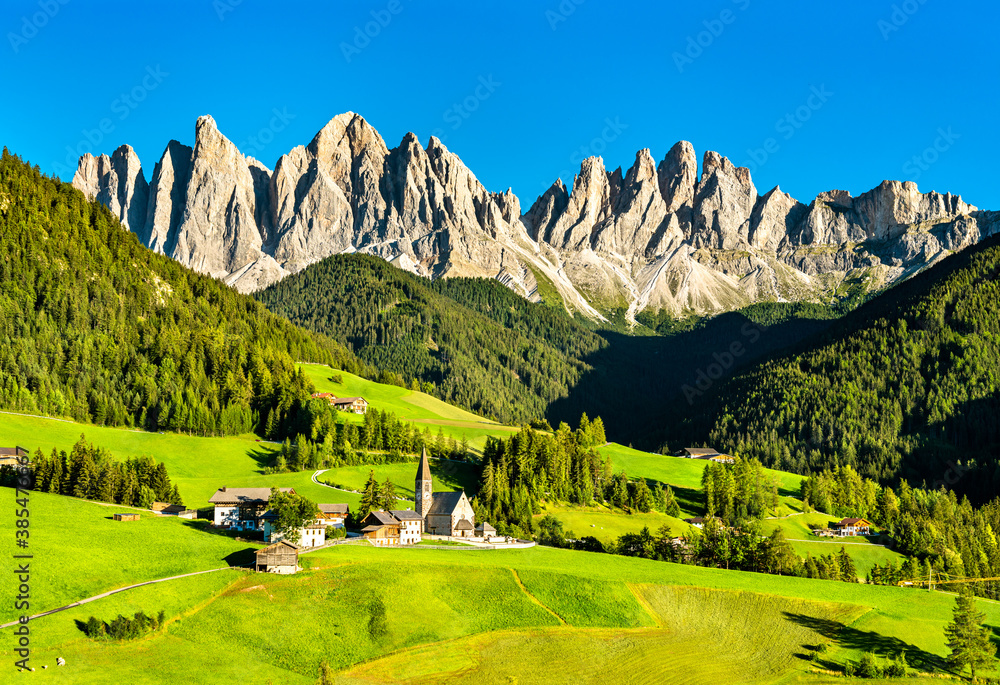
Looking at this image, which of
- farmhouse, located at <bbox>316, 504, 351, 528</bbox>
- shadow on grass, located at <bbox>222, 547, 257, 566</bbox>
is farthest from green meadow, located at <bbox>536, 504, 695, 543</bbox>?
shadow on grass, located at <bbox>222, 547, 257, 566</bbox>

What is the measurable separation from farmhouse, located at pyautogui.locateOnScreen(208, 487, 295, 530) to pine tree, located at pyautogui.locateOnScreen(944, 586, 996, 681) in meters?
77.8

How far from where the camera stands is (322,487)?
143m

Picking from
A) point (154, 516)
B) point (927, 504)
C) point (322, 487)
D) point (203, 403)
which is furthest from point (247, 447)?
point (927, 504)

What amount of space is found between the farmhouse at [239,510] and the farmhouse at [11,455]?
107 feet

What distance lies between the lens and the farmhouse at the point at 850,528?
534ft

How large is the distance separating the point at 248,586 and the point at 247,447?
3580 inches

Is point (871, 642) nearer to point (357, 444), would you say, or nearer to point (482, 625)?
point (482, 625)

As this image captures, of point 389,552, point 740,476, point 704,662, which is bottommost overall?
point 704,662

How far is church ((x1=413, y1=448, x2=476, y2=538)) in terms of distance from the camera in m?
124

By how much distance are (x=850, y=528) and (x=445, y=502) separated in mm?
83200

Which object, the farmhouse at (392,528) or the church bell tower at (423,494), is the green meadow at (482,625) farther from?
the church bell tower at (423,494)

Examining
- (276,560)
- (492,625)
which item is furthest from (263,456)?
(492,625)

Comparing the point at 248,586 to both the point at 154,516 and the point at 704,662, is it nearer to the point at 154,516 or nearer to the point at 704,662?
the point at 154,516

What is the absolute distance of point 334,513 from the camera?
12094 cm
